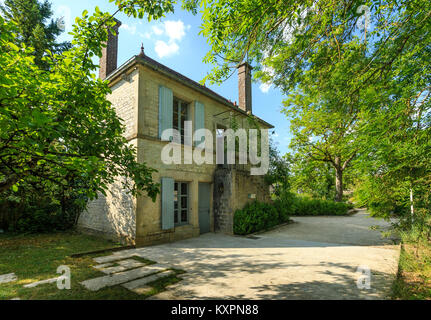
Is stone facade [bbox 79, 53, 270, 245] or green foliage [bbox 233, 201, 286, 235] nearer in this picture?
stone facade [bbox 79, 53, 270, 245]

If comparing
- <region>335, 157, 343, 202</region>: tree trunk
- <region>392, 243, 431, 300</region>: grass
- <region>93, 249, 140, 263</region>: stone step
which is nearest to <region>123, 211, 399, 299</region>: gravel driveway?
<region>392, 243, 431, 300</region>: grass

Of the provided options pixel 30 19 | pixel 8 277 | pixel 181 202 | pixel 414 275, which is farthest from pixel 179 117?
pixel 30 19

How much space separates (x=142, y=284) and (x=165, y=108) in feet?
17.2

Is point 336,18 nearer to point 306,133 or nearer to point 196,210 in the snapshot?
point 196,210

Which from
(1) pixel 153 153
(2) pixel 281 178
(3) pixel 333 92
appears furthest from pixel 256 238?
(3) pixel 333 92

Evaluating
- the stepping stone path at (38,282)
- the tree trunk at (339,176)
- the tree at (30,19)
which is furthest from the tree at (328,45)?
the tree trunk at (339,176)

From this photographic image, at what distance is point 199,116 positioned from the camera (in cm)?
807

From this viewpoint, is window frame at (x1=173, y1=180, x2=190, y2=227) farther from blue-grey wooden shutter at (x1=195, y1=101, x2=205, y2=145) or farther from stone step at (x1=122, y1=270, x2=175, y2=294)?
stone step at (x1=122, y1=270, x2=175, y2=294)

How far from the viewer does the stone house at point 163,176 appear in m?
6.25

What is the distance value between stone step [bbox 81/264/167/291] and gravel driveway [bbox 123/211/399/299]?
53 cm

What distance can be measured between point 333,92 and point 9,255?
27.6ft

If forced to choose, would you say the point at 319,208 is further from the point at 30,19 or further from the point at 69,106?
the point at 30,19

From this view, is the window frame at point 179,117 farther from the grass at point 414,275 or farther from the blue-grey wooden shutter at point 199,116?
the grass at point 414,275

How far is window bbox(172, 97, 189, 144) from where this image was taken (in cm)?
759
